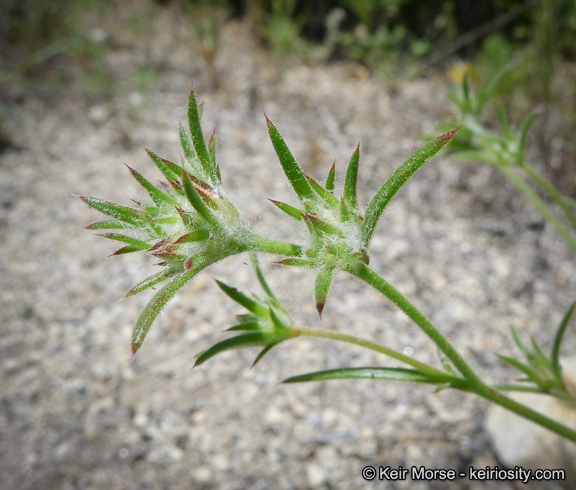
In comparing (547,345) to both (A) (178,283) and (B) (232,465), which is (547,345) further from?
(A) (178,283)

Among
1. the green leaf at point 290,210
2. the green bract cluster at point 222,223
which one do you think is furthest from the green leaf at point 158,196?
the green leaf at point 290,210

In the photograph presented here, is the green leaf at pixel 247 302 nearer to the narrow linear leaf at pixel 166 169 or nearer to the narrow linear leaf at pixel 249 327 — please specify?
the narrow linear leaf at pixel 249 327

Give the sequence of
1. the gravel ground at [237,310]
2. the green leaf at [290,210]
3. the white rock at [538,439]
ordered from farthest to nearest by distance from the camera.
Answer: the gravel ground at [237,310], the white rock at [538,439], the green leaf at [290,210]

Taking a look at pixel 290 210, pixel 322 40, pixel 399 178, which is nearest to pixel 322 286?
pixel 290 210

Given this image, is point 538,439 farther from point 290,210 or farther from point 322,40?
point 322,40

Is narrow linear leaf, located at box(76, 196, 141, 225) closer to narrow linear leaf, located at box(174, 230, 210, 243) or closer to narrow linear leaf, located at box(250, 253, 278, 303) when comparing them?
narrow linear leaf, located at box(174, 230, 210, 243)

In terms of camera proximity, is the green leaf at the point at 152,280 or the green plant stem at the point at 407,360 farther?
the green plant stem at the point at 407,360

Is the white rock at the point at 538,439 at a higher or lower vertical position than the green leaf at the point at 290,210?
lower
